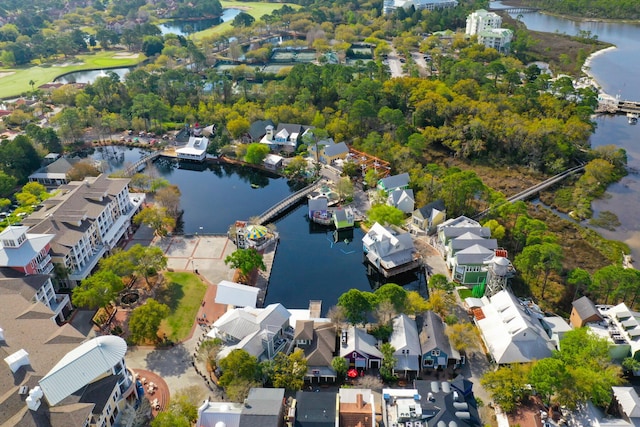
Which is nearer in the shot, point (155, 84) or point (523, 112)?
point (523, 112)

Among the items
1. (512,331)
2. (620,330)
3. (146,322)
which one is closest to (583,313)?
(620,330)

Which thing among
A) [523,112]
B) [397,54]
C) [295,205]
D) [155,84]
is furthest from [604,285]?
[397,54]

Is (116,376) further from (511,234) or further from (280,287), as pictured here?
(511,234)

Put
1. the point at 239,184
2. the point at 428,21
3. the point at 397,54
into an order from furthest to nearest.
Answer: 1. the point at 428,21
2. the point at 397,54
3. the point at 239,184

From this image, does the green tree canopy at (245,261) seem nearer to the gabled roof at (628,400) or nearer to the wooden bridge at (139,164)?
the wooden bridge at (139,164)

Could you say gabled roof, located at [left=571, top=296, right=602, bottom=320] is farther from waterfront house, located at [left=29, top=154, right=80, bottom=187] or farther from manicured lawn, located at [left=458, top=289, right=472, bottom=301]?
waterfront house, located at [left=29, top=154, right=80, bottom=187]

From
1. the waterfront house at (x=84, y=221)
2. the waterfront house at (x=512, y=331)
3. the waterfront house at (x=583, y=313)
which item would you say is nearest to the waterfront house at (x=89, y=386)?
the waterfront house at (x=84, y=221)
